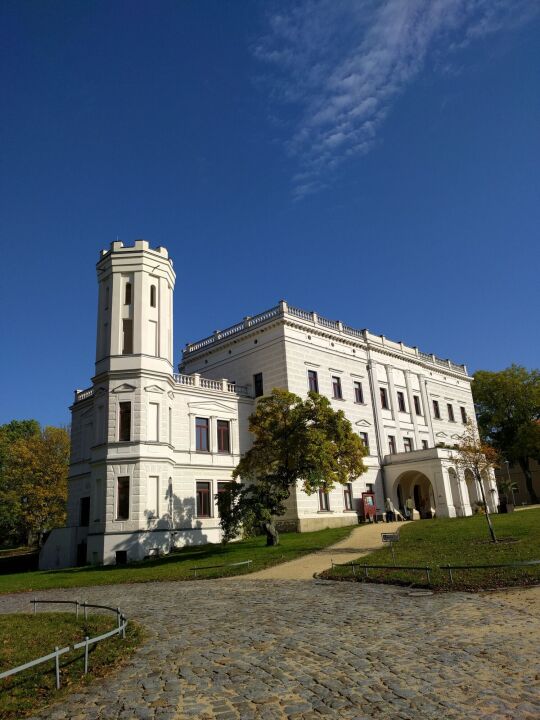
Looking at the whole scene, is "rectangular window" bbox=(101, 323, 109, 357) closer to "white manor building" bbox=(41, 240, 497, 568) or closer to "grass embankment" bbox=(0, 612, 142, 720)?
"white manor building" bbox=(41, 240, 497, 568)

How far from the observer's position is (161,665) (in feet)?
27.3

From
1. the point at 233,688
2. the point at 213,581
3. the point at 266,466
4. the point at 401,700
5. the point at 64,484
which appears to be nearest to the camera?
the point at 401,700

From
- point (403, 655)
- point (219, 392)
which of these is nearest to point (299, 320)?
point (219, 392)

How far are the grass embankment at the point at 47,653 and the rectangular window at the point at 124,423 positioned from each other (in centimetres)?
1660

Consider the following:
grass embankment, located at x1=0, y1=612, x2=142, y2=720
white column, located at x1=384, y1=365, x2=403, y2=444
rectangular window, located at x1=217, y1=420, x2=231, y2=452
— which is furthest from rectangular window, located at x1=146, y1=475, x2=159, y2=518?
white column, located at x1=384, y1=365, x2=403, y2=444

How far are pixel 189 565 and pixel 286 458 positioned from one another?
6.84 meters

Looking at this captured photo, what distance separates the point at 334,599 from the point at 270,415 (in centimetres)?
1476

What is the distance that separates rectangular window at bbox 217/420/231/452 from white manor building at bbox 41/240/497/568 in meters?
0.07

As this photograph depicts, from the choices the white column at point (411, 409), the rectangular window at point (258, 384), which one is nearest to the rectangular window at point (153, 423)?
the rectangular window at point (258, 384)

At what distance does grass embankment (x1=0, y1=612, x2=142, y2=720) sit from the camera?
7.20 metres

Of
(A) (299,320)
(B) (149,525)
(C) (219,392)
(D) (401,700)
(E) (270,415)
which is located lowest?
(D) (401,700)

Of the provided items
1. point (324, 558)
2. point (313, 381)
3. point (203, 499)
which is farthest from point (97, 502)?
point (313, 381)

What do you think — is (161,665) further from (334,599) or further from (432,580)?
(432,580)

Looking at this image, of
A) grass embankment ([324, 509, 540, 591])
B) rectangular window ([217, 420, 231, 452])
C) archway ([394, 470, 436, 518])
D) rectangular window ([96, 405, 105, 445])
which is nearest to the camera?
grass embankment ([324, 509, 540, 591])
